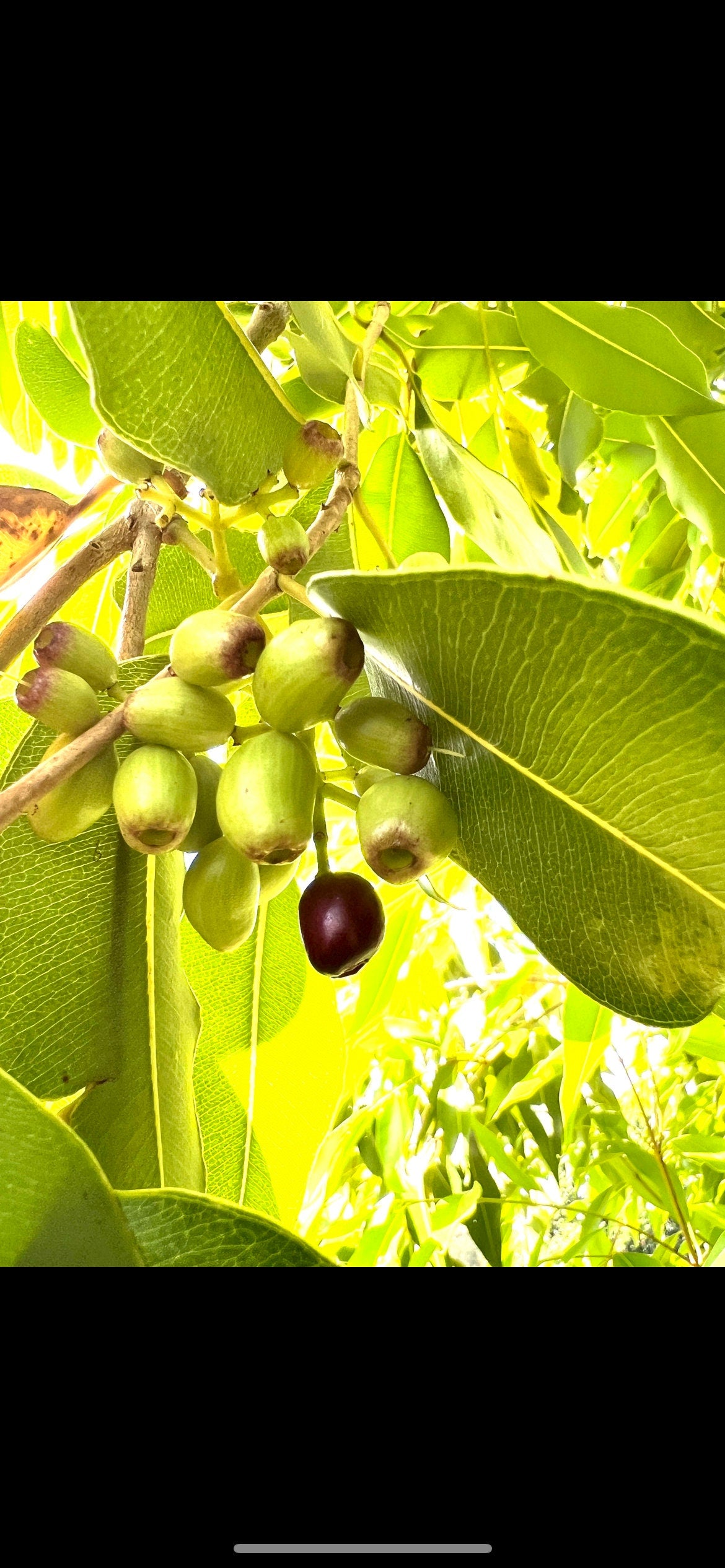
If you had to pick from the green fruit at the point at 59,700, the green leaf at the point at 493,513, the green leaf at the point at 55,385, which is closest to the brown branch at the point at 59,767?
the green fruit at the point at 59,700

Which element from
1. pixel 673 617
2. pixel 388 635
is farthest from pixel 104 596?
pixel 673 617

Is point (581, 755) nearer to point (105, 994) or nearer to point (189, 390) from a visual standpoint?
point (189, 390)

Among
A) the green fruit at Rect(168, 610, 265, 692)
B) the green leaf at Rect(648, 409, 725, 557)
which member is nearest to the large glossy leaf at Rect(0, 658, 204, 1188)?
the green fruit at Rect(168, 610, 265, 692)

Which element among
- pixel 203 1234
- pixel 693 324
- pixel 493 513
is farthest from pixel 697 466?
pixel 203 1234

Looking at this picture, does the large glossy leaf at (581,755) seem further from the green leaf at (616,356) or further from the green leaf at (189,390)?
the green leaf at (616,356)

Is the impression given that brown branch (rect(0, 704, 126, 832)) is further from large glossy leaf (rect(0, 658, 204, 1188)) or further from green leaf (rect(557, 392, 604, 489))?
green leaf (rect(557, 392, 604, 489))
